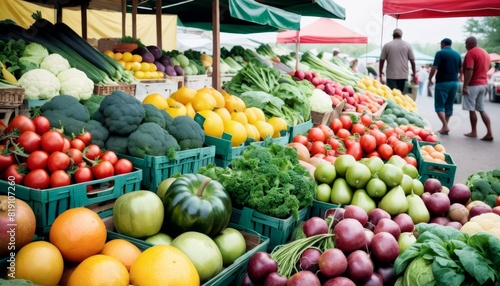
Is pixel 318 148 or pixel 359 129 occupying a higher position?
pixel 359 129

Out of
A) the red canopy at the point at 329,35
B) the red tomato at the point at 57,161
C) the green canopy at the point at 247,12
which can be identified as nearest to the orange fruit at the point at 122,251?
the red tomato at the point at 57,161

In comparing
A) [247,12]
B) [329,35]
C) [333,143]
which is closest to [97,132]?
[333,143]

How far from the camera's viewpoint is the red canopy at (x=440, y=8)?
932cm

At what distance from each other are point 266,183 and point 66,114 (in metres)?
1.51

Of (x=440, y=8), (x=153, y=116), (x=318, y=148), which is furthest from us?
(x=440, y=8)

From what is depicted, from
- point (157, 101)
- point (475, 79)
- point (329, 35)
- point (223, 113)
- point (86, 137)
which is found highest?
point (329, 35)

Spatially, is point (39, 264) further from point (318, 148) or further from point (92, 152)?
point (318, 148)

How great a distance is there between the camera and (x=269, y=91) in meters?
5.46

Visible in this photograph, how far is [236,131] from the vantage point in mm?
3736

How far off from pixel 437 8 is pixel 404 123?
4.85 metres

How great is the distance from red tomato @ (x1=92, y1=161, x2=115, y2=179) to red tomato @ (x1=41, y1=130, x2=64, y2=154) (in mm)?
247

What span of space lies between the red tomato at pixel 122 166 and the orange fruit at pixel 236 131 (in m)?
1.21

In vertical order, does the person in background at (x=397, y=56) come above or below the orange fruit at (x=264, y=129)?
above

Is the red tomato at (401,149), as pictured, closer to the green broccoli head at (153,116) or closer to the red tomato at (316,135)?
the red tomato at (316,135)
